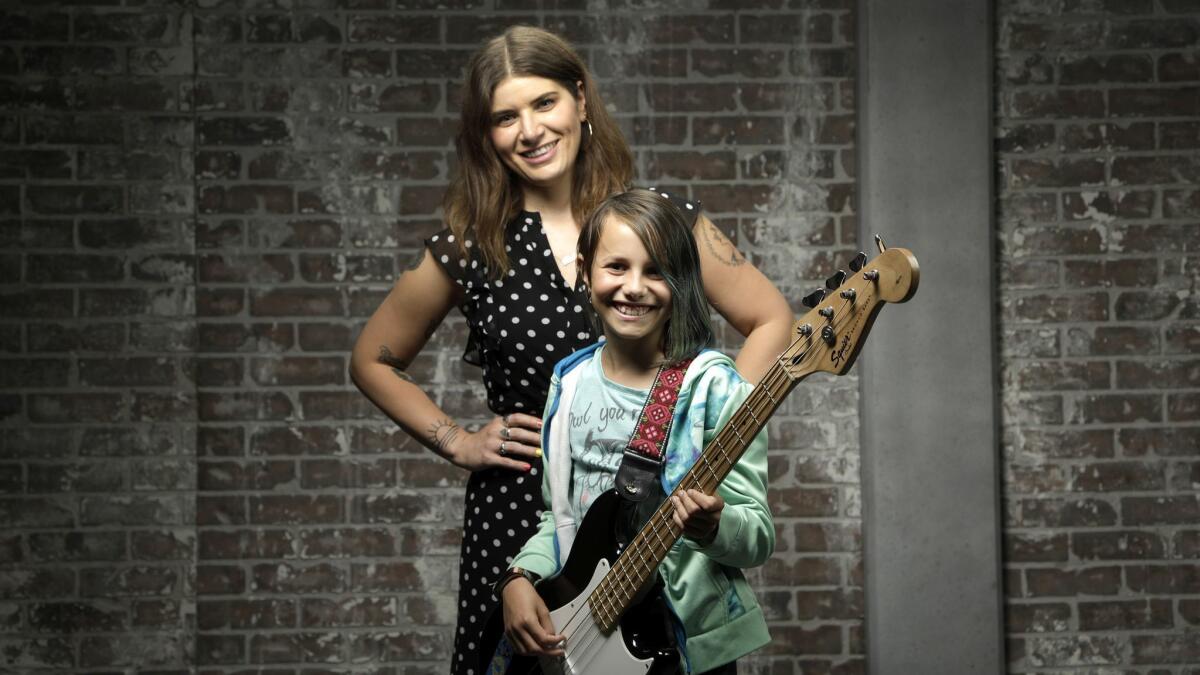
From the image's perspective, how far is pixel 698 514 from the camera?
1652 mm

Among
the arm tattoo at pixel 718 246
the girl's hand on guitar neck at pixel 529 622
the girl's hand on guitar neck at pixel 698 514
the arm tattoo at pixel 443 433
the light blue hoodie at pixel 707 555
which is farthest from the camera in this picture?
→ the arm tattoo at pixel 443 433

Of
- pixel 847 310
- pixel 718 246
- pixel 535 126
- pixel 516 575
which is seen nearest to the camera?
pixel 847 310

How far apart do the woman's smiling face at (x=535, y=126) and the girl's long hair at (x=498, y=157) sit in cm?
2

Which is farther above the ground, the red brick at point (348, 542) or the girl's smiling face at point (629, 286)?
the girl's smiling face at point (629, 286)

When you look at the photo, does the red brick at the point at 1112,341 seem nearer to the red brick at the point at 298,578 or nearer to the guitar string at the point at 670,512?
the red brick at the point at 298,578

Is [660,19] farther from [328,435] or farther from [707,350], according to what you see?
[707,350]

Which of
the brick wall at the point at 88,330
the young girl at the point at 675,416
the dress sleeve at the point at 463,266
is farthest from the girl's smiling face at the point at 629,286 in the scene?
the brick wall at the point at 88,330

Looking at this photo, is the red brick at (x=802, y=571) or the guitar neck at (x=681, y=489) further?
the red brick at (x=802, y=571)

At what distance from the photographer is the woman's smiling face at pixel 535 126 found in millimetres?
2244

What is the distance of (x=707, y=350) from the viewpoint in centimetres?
187

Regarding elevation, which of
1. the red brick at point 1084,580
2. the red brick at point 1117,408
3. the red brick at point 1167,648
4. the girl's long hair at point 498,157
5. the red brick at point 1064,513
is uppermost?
the girl's long hair at point 498,157

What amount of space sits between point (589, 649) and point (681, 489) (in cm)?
30

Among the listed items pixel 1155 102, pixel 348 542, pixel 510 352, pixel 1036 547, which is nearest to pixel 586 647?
pixel 510 352

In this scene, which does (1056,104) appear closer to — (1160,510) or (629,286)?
(1160,510)
